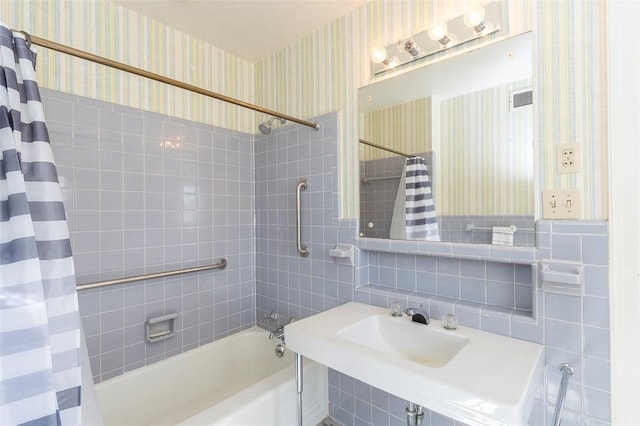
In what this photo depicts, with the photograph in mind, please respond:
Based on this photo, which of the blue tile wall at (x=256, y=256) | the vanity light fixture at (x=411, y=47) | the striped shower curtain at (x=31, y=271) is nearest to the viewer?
the striped shower curtain at (x=31, y=271)

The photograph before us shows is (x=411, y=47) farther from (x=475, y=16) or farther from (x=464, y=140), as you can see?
(x=464, y=140)

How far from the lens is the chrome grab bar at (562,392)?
38.0 inches

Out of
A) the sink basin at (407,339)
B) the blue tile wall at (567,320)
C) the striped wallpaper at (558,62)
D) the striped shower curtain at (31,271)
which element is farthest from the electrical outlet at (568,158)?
the striped shower curtain at (31,271)

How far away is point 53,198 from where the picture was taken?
91 centimetres

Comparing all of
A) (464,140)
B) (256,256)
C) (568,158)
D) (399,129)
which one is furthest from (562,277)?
(256,256)

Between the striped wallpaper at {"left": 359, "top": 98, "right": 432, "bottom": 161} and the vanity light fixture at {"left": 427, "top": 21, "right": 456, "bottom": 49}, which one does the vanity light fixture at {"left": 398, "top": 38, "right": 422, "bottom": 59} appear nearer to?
the vanity light fixture at {"left": 427, "top": 21, "right": 456, "bottom": 49}

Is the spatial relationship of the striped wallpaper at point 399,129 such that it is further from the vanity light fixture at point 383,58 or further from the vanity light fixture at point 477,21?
the vanity light fixture at point 477,21

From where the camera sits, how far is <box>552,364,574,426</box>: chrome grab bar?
3.17 ft

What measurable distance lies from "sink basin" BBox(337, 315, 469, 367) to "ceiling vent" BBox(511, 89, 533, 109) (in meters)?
0.92

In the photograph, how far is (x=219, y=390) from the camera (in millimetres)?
1955

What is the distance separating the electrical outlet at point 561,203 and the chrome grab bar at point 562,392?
0.52 metres

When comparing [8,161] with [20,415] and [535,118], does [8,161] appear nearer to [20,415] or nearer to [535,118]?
[20,415]

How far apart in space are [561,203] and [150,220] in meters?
1.99

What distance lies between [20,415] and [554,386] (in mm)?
1659
